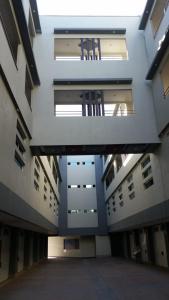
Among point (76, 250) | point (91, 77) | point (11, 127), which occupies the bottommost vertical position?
point (76, 250)

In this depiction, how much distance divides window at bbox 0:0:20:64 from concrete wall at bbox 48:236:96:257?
25.2 meters

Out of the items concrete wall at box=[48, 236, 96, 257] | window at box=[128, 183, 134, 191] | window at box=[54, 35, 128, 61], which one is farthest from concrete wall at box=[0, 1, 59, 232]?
concrete wall at box=[48, 236, 96, 257]

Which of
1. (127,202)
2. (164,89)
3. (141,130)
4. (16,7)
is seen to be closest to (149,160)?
(141,130)

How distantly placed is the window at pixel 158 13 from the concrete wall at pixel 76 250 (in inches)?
947

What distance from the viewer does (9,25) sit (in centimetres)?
866

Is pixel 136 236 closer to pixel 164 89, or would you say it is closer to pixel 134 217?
pixel 134 217

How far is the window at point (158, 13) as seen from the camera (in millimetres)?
11664

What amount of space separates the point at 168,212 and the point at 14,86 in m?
7.04

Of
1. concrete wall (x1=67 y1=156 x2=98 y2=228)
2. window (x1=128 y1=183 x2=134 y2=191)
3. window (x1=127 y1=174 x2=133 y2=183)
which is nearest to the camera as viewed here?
window (x1=128 y1=183 x2=134 y2=191)

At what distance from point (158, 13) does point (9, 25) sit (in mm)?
7292

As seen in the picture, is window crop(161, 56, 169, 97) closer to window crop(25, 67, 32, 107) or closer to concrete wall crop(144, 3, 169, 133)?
concrete wall crop(144, 3, 169, 133)

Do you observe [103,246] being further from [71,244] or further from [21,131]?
[21,131]

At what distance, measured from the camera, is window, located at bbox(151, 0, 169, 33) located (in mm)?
11664

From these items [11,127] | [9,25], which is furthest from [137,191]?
[9,25]
